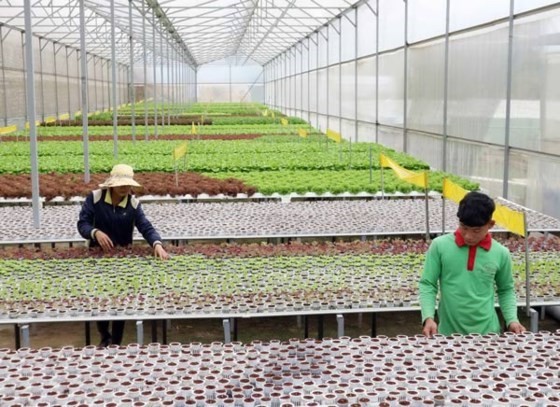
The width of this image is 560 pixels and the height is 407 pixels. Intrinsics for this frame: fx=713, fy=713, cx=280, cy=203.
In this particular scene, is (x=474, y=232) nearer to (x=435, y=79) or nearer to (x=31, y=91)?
(x=31, y=91)

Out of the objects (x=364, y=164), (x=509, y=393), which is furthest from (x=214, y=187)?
(x=509, y=393)

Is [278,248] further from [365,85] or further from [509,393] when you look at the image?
[365,85]

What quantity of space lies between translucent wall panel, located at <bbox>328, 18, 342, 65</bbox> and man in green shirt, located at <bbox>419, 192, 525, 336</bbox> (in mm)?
22835

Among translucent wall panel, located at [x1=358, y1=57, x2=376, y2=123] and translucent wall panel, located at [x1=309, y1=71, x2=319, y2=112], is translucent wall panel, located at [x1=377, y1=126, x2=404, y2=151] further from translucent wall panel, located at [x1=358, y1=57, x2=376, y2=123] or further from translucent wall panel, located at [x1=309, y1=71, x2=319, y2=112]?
translucent wall panel, located at [x1=309, y1=71, x2=319, y2=112]

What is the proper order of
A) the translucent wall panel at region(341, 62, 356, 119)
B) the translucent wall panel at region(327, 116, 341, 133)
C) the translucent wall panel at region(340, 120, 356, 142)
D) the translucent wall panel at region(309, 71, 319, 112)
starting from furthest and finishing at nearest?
the translucent wall panel at region(309, 71, 319, 112) < the translucent wall panel at region(327, 116, 341, 133) < the translucent wall panel at region(340, 120, 356, 142) < the translucent wall panel at region(341, 62, 356, 119)

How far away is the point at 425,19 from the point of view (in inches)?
627

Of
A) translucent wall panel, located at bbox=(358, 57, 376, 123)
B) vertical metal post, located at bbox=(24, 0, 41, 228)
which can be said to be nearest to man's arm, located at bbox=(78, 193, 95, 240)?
vertical metal post, located at bbox=(24, 0, 41, 228)

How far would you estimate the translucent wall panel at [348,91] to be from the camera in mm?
24002

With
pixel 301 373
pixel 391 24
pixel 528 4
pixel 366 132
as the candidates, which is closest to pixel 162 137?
pixel 366 132

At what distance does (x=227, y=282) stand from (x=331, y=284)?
2.64 ft

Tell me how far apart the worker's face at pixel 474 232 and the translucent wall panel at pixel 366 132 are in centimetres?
1778

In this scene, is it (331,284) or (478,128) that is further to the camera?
(478,128)

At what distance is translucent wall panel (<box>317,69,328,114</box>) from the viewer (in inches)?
1172

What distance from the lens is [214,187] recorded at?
34.1 feet
